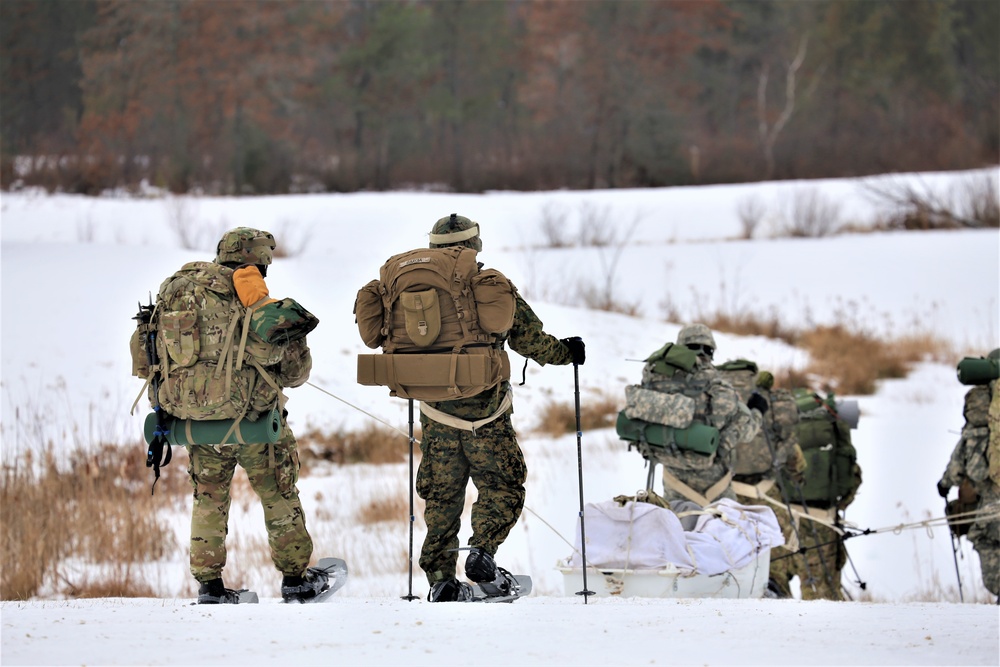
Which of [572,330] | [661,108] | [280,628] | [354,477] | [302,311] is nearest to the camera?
[280,628]

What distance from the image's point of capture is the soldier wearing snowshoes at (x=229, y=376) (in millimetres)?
5004

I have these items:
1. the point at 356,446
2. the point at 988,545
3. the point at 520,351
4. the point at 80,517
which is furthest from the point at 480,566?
the point at 356,446

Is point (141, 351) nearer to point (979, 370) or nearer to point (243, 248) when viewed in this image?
point (243, 248)

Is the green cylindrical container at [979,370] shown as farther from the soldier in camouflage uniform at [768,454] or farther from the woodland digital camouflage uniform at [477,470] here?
the woodland digital camouflage uniform at [477,470]

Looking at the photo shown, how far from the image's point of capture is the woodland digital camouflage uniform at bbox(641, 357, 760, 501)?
6.54m

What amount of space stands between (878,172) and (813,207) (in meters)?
8.86

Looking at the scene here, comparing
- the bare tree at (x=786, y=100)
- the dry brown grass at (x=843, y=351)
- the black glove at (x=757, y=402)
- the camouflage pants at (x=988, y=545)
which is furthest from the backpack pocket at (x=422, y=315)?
the bare tree at (x=786, y=100)

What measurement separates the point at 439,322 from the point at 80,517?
14.8 feet

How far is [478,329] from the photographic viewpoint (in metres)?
5.16

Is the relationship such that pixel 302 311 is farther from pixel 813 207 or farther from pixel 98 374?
pixel 813 207

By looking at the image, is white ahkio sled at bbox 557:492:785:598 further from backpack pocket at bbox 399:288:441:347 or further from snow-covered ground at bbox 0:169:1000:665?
backpack pocket at bbox 399:288:441:347

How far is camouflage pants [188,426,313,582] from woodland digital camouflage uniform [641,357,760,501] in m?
2.19

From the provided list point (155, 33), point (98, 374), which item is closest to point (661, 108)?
point (155, 33)

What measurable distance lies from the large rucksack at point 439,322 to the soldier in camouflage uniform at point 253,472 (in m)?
0.37
